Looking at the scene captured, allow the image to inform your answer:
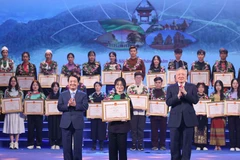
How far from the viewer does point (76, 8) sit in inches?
515

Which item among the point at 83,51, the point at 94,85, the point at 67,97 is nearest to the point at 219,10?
the point at 83,51

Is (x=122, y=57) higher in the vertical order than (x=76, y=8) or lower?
lower

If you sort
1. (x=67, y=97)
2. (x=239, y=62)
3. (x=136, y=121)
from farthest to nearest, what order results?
(x=239, y=62) < (x=136, y=121) < (x=67, y=97)

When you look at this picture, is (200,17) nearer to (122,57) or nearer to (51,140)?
(122,57)

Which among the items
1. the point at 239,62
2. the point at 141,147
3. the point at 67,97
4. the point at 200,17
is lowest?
the point at 141,147

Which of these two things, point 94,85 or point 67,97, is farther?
point 94,85

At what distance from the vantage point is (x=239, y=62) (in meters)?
12.8

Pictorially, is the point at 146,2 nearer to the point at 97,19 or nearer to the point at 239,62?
the point at 97,19

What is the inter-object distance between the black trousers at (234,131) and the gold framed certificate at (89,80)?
3.04 meters

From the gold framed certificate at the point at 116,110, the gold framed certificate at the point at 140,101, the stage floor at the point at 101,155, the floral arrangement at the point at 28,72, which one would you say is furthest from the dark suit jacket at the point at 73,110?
the floral arrangement at the point at 28,72

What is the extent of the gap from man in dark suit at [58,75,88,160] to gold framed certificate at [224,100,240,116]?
370 cm

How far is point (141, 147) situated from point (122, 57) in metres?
3.57

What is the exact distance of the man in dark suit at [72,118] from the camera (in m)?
7.42

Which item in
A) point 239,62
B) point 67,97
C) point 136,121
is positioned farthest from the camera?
point 239,62
